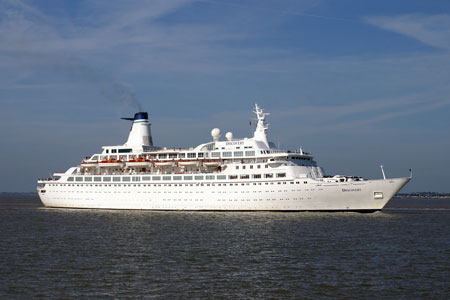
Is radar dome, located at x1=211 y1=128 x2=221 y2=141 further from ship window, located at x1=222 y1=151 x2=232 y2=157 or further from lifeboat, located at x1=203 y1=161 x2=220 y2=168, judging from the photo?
lifeboat, located at x1=203 y1=161 x2=220 y2=168

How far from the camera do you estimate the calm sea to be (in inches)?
724

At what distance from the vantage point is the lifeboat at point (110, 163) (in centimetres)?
5988

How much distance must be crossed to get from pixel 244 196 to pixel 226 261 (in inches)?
1042

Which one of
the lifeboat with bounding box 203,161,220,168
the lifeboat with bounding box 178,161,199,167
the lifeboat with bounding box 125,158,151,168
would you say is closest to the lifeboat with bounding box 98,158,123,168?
the lifeboat with bounding box 125,158,151,168

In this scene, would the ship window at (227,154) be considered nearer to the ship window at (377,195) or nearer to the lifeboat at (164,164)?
the lifeboat at (164,164)

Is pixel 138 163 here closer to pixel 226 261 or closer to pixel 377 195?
pixel 377 195

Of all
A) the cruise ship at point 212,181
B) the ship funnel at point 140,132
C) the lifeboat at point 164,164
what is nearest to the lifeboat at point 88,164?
the cruise ship at point 212,181

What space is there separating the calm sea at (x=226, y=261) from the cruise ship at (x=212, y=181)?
26.8 ft

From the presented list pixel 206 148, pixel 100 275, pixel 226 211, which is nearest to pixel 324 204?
pixel 226 211

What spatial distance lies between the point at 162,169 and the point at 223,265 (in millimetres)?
36593

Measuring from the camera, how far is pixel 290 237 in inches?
1246

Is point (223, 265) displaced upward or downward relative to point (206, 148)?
downward

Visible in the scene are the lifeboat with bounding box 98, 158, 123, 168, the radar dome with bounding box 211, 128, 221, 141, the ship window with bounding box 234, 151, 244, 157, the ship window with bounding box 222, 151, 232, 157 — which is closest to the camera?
the ship window with bounding box 234, 151, 244, 157

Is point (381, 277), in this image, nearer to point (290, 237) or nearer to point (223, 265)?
point (223, 265)
